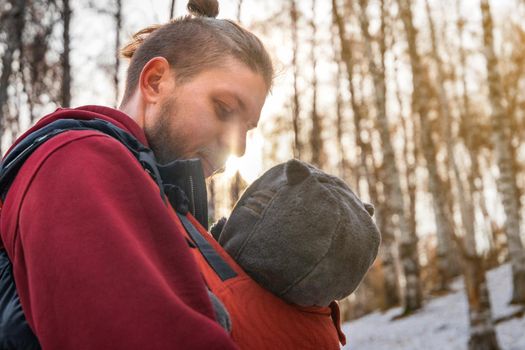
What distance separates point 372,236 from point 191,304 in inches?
21.9

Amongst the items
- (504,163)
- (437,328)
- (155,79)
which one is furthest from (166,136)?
(437,328)

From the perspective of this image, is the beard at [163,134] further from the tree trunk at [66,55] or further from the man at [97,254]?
the tree trunk at [66,55]

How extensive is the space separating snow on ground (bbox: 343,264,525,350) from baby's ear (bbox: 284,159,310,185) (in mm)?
8074

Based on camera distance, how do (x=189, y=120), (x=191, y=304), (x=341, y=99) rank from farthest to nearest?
(x=341, y=99) → (x=189, y=120) → (x=191, y=304)

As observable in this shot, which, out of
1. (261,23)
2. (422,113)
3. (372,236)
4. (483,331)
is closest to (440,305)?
(422,113)

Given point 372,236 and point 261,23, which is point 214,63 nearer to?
point 372,236

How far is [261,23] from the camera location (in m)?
13.8

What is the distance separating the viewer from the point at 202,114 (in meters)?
1.07

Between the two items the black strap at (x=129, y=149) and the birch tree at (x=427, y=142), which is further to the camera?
the birch tree at (x=427, y=142)

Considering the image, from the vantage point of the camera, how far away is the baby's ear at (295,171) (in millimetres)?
1082

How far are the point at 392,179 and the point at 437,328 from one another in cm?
381

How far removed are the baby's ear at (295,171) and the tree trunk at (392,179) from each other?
37.9 feet

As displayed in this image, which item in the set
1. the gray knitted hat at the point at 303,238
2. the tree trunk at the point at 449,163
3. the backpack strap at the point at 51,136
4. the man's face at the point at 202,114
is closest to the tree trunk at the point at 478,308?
the tree trunk at the point at 449,163

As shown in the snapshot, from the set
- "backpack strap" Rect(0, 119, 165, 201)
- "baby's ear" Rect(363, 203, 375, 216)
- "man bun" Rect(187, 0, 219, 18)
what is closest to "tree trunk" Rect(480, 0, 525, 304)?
"man bun" Rect(187, 0, 219, 18)
